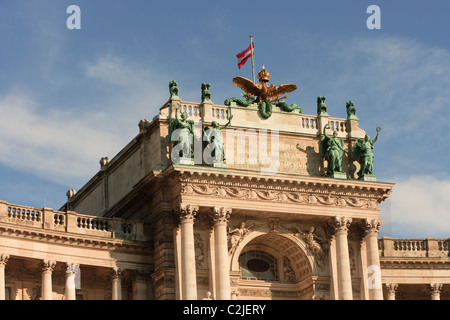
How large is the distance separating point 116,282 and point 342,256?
12.6 m

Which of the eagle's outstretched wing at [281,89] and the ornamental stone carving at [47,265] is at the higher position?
the eagle's outstretched wing at [281,89]

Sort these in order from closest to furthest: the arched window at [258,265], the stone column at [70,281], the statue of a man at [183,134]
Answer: the stone column at [70,281]
the statue of a man at [183,134]
the arched window at [258,265]

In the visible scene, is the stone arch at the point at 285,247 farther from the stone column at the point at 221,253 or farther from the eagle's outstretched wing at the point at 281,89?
the eagle's outstretched wing at the point at 281,89

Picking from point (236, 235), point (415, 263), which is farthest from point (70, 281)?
point (415, 263)

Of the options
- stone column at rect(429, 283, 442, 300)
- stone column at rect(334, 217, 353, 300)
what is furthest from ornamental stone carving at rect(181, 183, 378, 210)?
stone column at rect(429, 283, 442, 300)

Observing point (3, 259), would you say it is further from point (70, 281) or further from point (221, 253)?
point (221, 253)

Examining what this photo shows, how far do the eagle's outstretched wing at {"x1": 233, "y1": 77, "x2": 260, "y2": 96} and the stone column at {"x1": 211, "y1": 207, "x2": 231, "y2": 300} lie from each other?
8.41 metres

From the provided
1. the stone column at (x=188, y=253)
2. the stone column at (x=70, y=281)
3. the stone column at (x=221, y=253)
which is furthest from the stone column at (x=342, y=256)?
the stone column at (x=70, y=281)

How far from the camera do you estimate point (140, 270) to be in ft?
232

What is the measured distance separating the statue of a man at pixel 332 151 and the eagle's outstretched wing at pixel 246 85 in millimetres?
4536

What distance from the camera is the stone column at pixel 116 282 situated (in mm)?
69562

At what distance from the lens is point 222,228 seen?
69438mm
